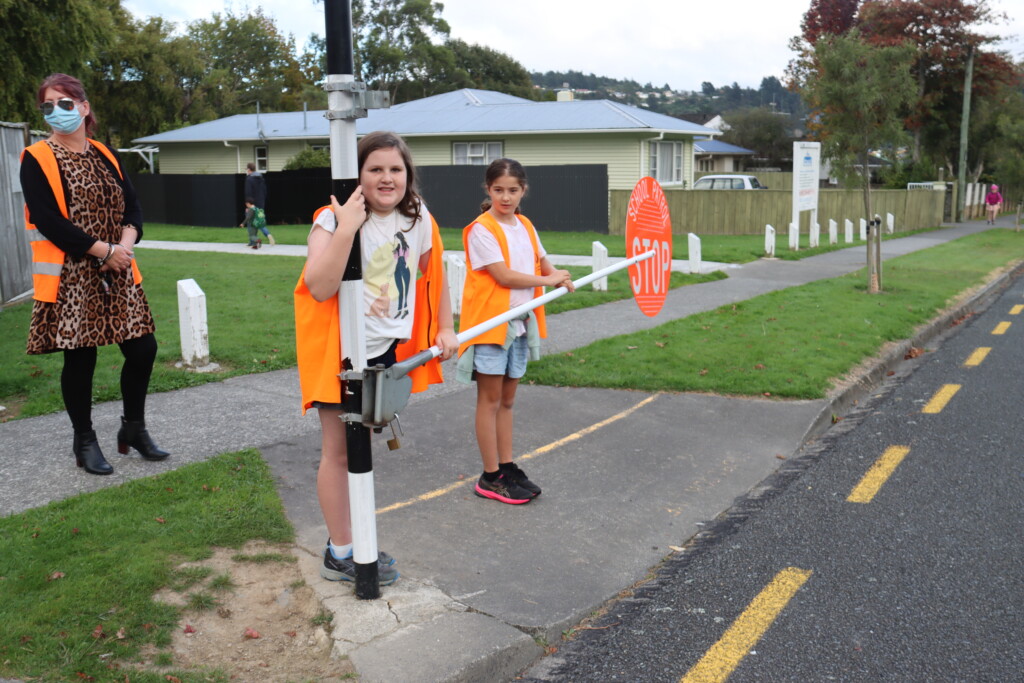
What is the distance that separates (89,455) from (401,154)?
2857 millimetres

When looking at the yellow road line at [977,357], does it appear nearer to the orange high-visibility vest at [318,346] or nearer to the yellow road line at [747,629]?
the yellow road line at [747,629]

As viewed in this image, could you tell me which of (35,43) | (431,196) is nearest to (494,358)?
(35,43)

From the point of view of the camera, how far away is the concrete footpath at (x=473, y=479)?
3.75m

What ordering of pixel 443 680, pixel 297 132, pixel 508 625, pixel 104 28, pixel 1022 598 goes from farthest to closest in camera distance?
pixel 297 132
pixel 104 28
pixel 1022 598
pixel 508 625
pixel 443 680

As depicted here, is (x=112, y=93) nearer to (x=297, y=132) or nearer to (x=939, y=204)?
(x=297, y=132)

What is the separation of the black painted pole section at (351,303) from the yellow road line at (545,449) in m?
1.19

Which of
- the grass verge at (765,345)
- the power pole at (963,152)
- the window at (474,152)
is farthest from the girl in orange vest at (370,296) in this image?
the power pole at (963,152)

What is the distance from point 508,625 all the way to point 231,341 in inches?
252

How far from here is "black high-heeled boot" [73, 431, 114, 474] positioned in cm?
534

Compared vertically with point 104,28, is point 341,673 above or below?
below

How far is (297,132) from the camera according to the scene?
119 ft

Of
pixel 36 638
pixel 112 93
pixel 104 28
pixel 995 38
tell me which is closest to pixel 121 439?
pixel 36 638

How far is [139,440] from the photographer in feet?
18.5

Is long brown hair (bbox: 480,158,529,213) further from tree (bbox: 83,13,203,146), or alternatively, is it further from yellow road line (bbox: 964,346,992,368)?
tree (bbox: 83,13,203,146)
